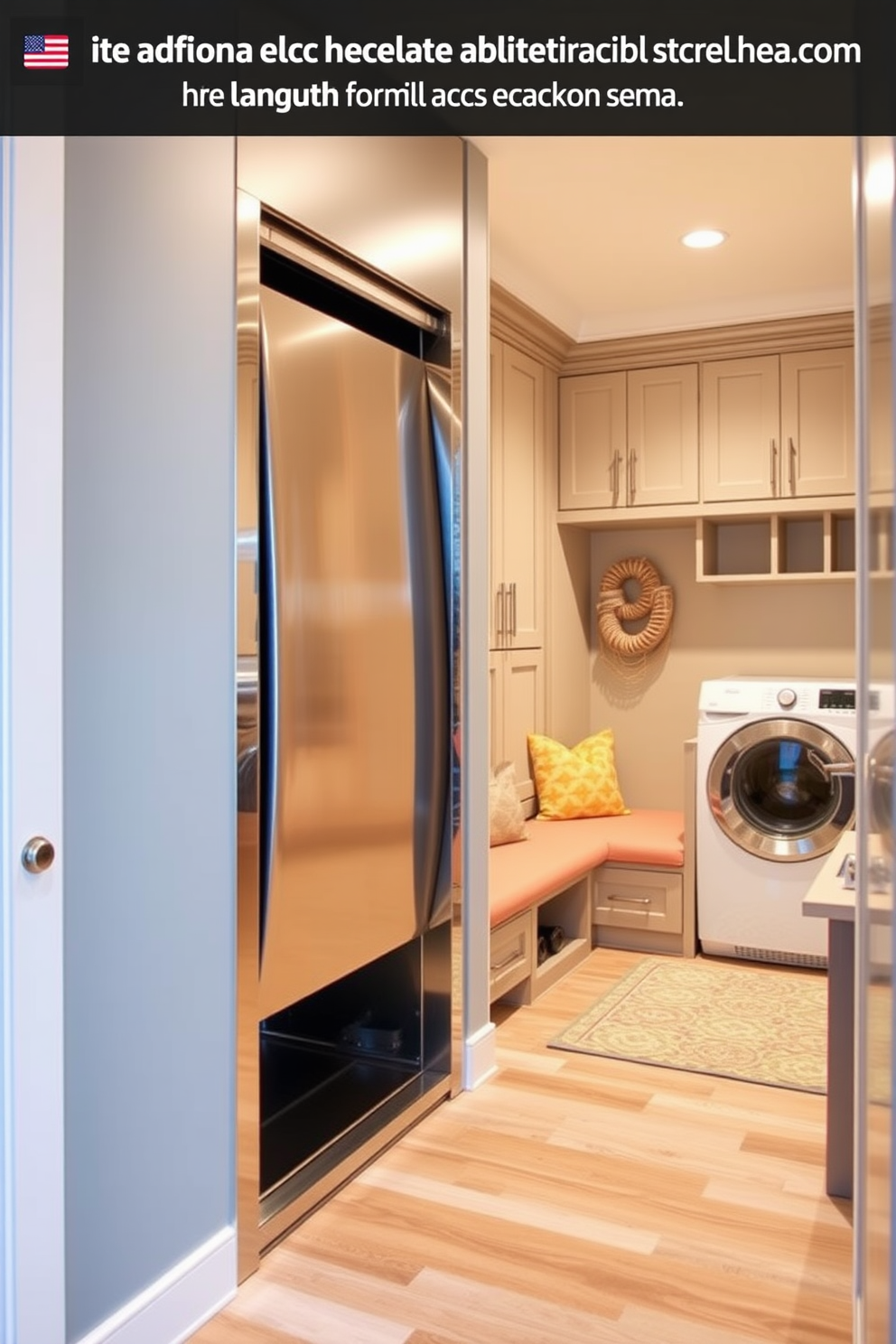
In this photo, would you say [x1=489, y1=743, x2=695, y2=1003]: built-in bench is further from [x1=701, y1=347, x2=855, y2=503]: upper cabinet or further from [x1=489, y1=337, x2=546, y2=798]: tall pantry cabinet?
[x1=701, y1=347, x2=855, y2=503]: upper cabinet

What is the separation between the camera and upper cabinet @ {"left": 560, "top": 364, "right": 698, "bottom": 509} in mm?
4629

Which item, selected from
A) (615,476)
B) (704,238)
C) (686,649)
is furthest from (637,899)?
(704,238)

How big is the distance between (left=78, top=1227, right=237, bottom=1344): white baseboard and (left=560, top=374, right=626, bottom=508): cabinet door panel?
3.43m

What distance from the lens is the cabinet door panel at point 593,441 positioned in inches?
186

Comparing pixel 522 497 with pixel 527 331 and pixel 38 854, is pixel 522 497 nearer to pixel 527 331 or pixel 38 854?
pixel 527 331

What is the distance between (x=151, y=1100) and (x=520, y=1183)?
3.29 feet

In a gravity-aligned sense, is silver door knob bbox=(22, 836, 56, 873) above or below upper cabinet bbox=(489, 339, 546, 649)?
below

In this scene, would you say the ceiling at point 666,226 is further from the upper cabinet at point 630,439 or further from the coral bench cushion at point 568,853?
the coral bench cushion at point 568,853

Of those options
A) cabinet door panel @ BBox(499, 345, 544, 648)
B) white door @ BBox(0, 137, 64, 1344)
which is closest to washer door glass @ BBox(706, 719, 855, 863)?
cabinet door panel @ BBox(499, 345, 544, 648)

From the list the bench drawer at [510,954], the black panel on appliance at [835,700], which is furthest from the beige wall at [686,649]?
the bench drawer at [510,954]

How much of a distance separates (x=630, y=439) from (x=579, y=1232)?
129 inches

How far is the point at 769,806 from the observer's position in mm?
4164

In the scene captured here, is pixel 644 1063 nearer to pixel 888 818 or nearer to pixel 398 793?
pixel 398 793
